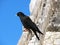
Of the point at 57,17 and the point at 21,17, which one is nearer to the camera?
the point at 21,17

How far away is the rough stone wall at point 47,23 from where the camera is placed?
13594 millimetres

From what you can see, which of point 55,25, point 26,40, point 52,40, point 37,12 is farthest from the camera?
point 37,12

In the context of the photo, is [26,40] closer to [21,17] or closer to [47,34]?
[47,34]

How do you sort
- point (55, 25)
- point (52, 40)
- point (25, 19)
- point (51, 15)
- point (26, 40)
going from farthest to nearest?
1. point (26, 40)
2. point (51, 15)
3. point (55, 25)
4. point (52, 40)
5. point (25, 19)

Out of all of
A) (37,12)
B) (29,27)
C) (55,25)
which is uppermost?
(37,12)

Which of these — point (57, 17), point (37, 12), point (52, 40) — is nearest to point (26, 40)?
point (37, 12)

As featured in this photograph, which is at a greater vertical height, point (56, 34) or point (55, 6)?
point (55, 6)

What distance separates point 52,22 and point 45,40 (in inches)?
45.1

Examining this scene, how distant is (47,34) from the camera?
13883 mm

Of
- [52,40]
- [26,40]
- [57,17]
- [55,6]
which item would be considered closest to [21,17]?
[52,40]

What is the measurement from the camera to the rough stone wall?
1359cm

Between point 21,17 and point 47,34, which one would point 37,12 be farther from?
point 21,17

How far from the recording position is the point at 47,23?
51.0 ft

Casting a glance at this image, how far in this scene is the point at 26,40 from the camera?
60.2 feet
